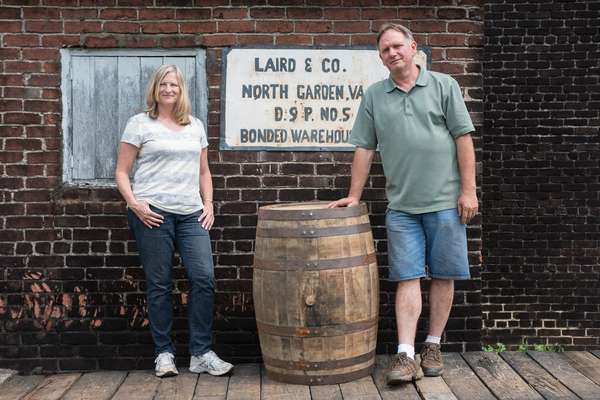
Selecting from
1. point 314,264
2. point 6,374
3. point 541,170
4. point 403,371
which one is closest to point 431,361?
point 403,371

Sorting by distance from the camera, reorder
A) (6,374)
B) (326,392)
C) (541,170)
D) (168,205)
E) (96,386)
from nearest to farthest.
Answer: (326,392) → (168,205) → (96,386) → (6,374) → (541,170)

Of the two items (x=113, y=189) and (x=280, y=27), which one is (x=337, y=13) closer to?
(x=280, y=27)

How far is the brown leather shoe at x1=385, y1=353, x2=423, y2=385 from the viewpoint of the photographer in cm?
380

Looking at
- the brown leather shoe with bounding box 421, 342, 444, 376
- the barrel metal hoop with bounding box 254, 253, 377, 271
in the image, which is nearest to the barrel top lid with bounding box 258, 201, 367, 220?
the barrel metal hoop with bounding box 254, 253, 377, 271

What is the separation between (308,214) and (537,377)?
1616 mm

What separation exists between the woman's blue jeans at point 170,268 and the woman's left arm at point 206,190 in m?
0.05

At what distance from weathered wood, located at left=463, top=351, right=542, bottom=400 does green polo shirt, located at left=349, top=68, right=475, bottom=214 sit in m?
1.01

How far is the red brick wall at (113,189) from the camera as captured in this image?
456 centimetres

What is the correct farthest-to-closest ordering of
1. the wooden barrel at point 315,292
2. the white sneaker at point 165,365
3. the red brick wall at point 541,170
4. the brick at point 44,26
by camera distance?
1. the red brick wall at point 541,170
2. the brick at point 44,26
3. the white sneaker at point 165,365
4. the wooden barrel at point 315,292

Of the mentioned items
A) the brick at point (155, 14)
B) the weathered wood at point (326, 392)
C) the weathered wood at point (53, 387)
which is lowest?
the weathered wood at point (53, 387)

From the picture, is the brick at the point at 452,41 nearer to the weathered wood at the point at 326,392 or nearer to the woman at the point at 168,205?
the woman at the point at 168,205

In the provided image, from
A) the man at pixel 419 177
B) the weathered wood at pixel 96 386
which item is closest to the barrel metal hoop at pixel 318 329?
the man at pixel 419 177

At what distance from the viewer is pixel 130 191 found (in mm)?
3984

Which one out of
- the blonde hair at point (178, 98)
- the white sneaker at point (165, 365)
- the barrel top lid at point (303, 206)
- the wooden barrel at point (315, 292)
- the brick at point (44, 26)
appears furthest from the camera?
the brick at point (44, 26)
